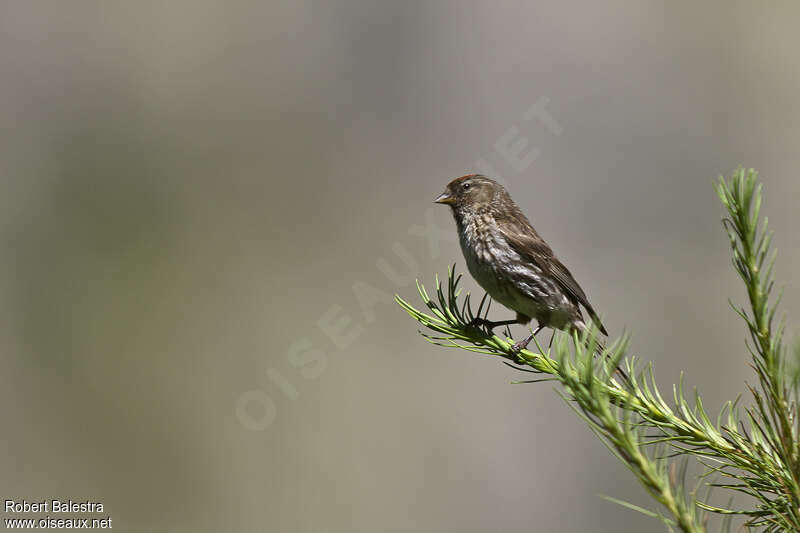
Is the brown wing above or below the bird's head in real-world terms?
below

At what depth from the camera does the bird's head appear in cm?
377

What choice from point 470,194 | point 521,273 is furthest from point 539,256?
point 470,194

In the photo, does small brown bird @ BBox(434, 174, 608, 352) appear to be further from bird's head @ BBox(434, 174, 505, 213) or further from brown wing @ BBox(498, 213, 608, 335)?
bird's head @ BBox(434, 174, 505, 213)

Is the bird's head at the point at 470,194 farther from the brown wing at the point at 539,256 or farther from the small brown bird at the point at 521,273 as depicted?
the brown wing at the point at 539,256

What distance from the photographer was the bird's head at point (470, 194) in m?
3.77

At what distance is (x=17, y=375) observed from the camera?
10.4 metres

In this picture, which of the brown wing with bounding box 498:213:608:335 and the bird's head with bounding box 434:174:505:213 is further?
the bird's head with bounding box 434:174:505:213

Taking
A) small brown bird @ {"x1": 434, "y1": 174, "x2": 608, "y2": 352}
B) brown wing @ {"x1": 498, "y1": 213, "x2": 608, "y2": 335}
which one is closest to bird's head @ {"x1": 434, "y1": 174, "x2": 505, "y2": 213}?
small brown bird @ {"x1": 434, "y1": 174, "x2": 608, "y2": 352}

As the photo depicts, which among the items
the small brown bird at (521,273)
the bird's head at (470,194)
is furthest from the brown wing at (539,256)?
the bird's head at (470,194)

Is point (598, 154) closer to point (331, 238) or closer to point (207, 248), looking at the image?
point (331, 238)

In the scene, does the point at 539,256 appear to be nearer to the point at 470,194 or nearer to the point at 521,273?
the point at 521,273

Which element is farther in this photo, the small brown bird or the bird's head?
the bird's head

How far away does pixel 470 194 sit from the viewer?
3.80 meters

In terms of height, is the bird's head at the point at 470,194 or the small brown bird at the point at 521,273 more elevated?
the bird's head at the point at 470,194
